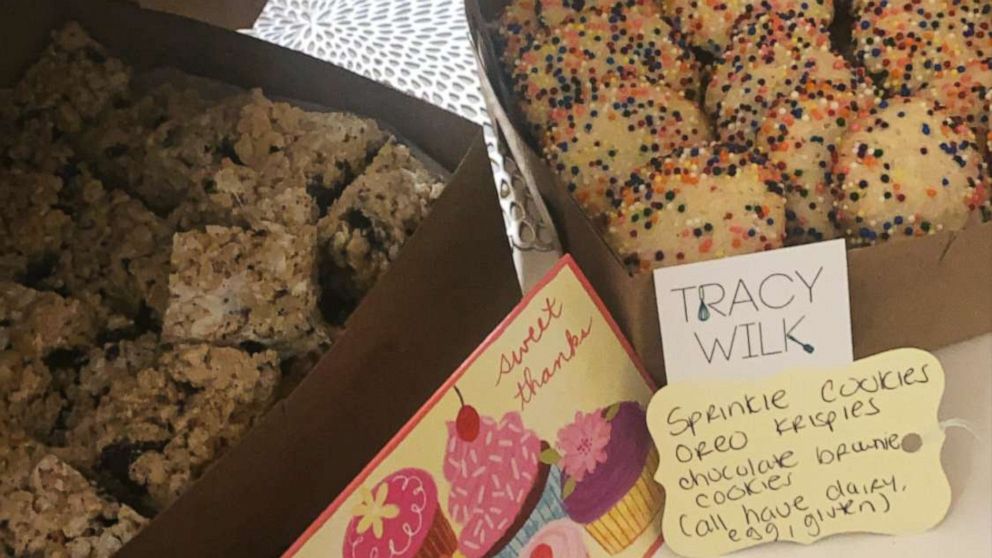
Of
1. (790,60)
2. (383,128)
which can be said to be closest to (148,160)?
(383,128)

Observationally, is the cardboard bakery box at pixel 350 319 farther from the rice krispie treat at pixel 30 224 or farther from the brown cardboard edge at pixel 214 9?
the rice krispie treat at pixel 30 224

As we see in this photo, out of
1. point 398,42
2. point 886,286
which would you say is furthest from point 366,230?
point 398,42

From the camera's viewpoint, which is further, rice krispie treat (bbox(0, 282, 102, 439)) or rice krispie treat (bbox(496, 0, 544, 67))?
rice krispie treat (bbox(496, 0, 544, 67))

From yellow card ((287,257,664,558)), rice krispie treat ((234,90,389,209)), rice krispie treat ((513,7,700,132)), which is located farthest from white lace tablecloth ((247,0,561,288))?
yellow card ((287,257,664,558))

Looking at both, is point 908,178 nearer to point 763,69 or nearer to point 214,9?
point 763,69

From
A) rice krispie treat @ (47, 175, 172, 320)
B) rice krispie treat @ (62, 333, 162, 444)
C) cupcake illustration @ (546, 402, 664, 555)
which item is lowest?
cupcake illustration @ (546, 402, 664, 555)

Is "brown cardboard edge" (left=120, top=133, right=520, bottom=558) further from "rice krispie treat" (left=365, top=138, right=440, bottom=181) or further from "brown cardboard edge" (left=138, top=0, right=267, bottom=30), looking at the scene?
"brown cardboard edge" (left=138, top=0, right=267, bottom=30)
